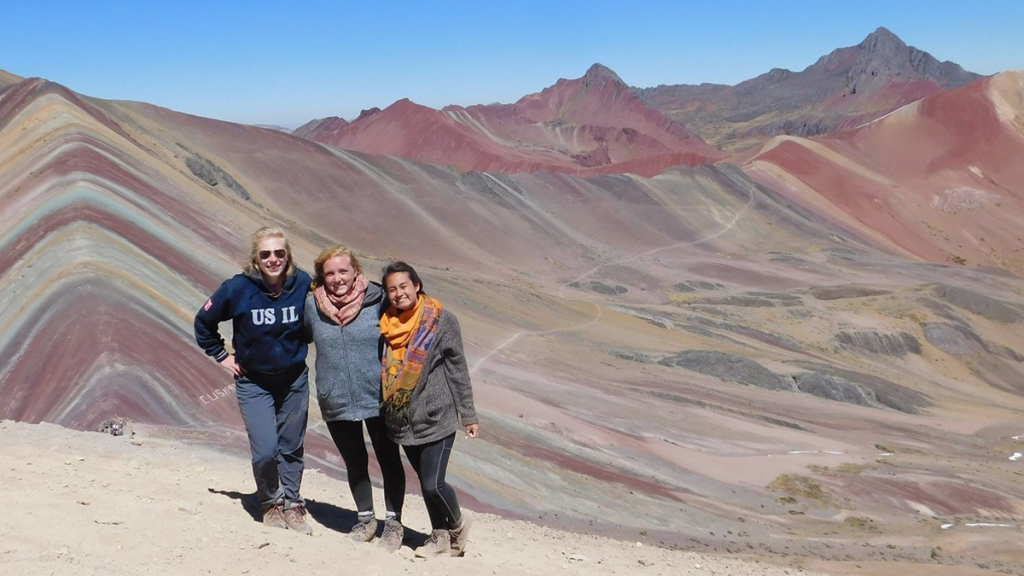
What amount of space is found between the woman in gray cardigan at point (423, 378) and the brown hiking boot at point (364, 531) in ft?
1.72

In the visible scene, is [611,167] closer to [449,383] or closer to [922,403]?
[922,403]

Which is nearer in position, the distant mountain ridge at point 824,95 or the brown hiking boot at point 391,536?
the brown hiking boot at point 391,536

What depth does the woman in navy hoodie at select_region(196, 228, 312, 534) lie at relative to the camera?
18.4 ft

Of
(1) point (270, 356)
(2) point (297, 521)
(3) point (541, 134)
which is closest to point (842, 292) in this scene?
(2) point (297, 521)

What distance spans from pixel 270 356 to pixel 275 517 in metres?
1.12

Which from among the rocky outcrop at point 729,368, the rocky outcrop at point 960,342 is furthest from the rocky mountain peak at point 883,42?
the rocky outcrop at point 729,368

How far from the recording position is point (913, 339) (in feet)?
129

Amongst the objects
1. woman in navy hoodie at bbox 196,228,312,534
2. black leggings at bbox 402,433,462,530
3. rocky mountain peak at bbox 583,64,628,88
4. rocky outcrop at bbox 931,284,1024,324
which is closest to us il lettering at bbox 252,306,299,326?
woman in navy hoodie at bbox 196,228,312,534

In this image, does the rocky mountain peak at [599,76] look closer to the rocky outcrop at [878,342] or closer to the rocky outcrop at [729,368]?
the rocky outcrop at [878,342]

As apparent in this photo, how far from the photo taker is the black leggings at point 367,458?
574cm

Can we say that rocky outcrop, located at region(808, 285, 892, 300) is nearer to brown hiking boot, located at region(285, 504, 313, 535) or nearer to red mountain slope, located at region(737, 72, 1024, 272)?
red mountain slope, located at region(737, 72, 1024, 272)

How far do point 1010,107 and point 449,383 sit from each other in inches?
3459

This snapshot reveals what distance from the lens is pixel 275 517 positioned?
595cm

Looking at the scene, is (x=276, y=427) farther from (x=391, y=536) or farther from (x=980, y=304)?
(x=980, y=304)
